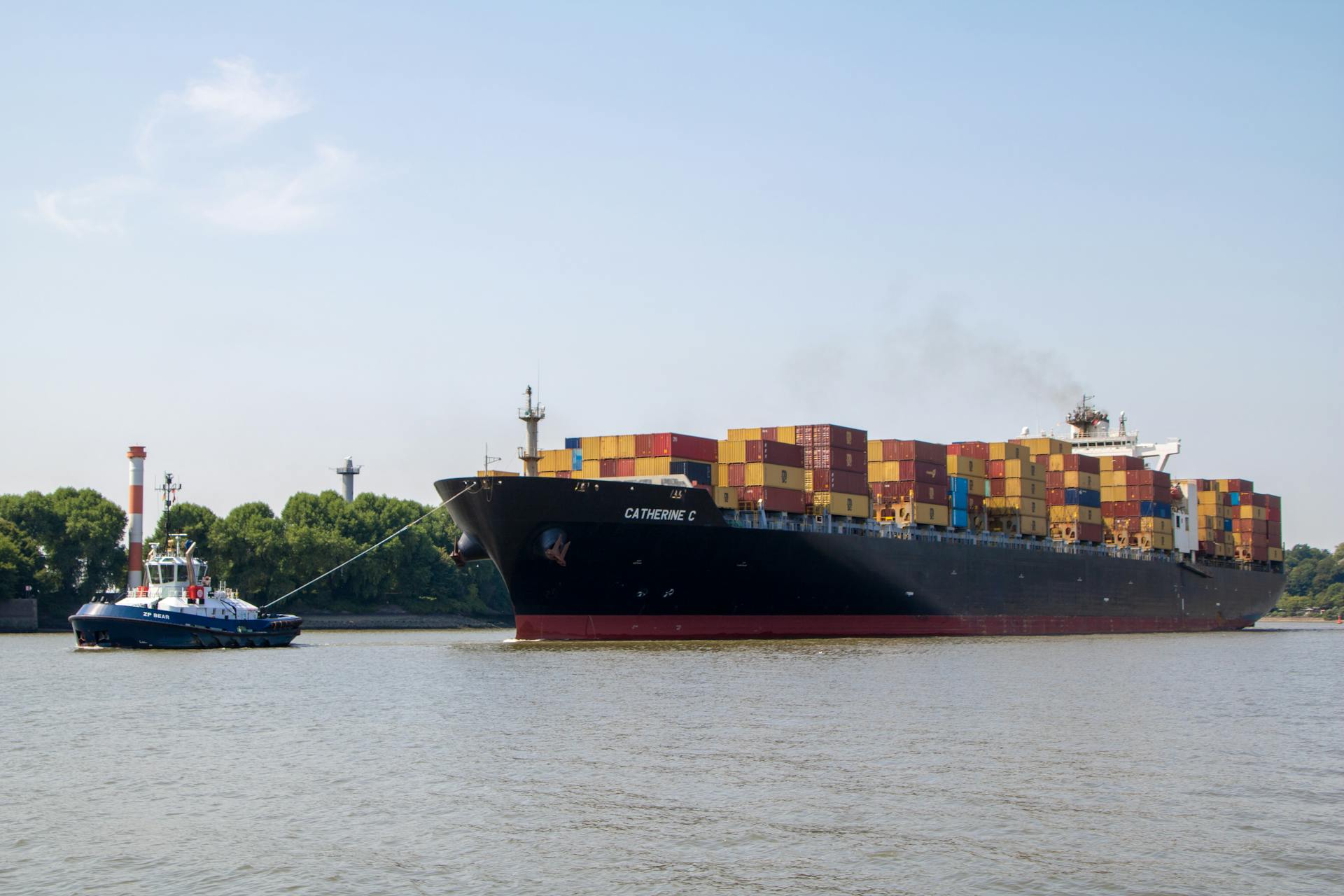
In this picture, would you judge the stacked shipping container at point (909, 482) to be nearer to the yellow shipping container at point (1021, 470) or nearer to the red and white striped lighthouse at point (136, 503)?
the yellow shipping container at point (1021, 470)

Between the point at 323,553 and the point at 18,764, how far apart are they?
81.7 m

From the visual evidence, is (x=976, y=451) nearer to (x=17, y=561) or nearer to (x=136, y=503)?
(x=136, y=503)

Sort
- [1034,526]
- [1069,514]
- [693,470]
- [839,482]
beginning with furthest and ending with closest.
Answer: [1069,514] < [1034,526] < [839,482] < [693,470]

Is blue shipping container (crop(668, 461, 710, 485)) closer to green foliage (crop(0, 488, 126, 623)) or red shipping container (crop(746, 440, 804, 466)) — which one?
red shipping container (crop(746, 440, 804, 466))

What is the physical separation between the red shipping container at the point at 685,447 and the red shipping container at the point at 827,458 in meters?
4.92

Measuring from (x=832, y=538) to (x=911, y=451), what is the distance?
1059 centimetres

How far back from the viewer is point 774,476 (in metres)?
Answer: 53.5

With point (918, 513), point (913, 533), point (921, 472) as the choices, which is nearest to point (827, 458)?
point (918, 513)

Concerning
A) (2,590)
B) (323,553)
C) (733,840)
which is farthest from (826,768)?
(323,553)

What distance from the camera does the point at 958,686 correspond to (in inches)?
1283

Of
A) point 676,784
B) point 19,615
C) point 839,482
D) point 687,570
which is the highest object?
point 839,482

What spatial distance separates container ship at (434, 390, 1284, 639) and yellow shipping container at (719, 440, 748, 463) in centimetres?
9

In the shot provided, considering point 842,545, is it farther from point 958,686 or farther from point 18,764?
point 18,764

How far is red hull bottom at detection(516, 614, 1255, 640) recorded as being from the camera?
4753cm
